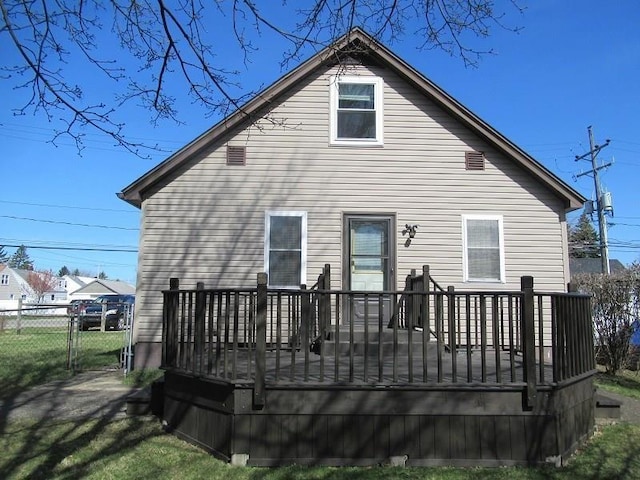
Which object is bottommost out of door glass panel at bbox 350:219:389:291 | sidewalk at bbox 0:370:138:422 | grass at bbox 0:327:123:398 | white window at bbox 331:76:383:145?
sidewalk at bbox 0:370:138:422

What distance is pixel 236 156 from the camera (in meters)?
9.77

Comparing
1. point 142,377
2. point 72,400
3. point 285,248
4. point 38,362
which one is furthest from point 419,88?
point 38,362

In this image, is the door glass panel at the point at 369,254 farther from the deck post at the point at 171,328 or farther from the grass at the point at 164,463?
the grass at the point at 164,463

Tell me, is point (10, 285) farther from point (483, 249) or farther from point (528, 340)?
point (528, 340)

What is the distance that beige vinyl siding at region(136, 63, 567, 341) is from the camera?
31.3 feet

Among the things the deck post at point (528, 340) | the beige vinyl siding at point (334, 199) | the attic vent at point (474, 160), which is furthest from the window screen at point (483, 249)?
the deck post at point (528, 340)

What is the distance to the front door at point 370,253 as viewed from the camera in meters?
9.57

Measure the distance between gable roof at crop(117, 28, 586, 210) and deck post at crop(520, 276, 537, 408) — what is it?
17.0 ft

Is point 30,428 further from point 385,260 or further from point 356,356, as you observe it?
point 385,260

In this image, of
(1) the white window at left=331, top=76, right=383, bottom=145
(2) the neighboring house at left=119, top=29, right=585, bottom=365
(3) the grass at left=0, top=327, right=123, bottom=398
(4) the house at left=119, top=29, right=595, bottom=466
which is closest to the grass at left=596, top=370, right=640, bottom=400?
(4) the house at left=119, top=29, right=595, bottom=466

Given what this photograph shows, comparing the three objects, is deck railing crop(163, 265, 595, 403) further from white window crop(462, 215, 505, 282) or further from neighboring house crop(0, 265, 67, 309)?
neighboring house crop(0, 265, 67, 309)

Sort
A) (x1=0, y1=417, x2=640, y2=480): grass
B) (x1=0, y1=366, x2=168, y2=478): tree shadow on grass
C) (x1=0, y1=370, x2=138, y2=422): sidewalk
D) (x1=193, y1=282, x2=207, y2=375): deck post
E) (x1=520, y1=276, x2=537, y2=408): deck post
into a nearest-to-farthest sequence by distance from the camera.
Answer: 1. (x1=0, y1=417, x2=640, y2=480): grass
2. (x1=0, y1=366, x2=168, y2=478): tree shadow on grass
3. (x1=520, y1=276, x2=537, y2=408): deck post
4. (x1=193, y1=282, x2=207, y2=375): deck post
5. (x1=0, y1=370, x2=138, y2=422): sidewalk

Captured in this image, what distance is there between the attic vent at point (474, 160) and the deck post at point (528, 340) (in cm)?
514

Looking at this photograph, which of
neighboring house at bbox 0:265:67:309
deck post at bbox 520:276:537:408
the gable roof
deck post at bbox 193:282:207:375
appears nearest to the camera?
deck post at bbox 520:276:537:408
